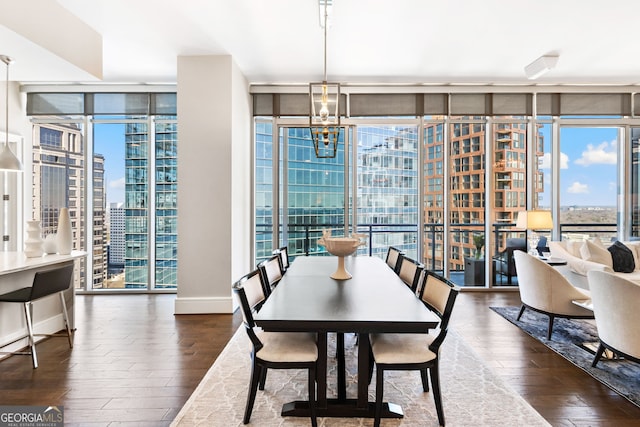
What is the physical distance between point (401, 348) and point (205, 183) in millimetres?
3048

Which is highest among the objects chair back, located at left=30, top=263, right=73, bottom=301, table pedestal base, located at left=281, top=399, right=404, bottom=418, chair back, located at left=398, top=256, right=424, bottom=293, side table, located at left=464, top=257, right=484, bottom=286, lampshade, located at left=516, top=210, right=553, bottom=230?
lampshade, located at left=516, top=210, right=553, bottom=230

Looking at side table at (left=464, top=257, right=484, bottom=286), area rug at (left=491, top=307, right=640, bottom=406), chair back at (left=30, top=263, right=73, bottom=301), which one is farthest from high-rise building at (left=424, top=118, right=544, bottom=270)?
chair back at (left=30, top=263, right=73, bottom=301)

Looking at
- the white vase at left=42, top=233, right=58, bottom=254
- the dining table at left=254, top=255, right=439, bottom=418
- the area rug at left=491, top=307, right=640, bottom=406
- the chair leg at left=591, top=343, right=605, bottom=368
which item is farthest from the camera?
the white vase at left=42, top=233, right=58, bottom=254

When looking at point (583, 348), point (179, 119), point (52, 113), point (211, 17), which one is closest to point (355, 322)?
point (583, 348)

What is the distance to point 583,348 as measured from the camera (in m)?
3.11

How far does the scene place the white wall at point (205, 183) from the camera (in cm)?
413

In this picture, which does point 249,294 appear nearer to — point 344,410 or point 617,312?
point 344,410

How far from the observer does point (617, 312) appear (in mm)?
2420

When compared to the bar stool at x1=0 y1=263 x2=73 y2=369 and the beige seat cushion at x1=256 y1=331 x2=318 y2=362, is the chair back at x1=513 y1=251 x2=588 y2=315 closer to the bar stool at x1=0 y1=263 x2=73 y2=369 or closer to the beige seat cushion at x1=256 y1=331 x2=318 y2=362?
the beige seat cushion at x1=256 y1=331 x2=318 y2=362

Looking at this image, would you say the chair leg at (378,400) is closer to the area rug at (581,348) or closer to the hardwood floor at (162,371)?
the hardwood floor at (162,371)

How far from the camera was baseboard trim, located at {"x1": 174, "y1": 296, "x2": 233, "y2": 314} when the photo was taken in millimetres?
4137

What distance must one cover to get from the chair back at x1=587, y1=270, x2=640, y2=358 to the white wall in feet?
11.6

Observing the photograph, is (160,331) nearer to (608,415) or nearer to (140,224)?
(140,224)

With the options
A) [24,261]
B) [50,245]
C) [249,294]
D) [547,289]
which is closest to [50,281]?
[24,261]
